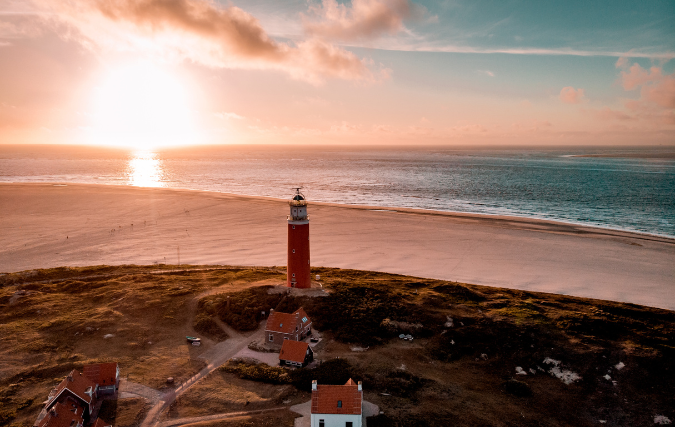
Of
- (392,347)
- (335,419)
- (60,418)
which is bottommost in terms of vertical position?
(392,347)

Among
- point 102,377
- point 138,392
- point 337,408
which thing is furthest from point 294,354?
point 102,377

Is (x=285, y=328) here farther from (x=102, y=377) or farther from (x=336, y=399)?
(x=102, y=377)

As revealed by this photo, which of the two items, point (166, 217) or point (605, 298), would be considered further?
point (166, 217)

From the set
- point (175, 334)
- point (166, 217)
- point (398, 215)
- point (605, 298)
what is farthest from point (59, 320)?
point (398, 215)

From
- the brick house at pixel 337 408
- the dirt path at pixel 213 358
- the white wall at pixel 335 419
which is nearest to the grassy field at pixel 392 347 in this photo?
the dirt path at pixel 213 358

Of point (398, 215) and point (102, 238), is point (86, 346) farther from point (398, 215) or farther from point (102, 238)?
point (398, 215)

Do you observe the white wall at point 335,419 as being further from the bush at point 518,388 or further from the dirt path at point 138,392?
the bush at point 518,388
